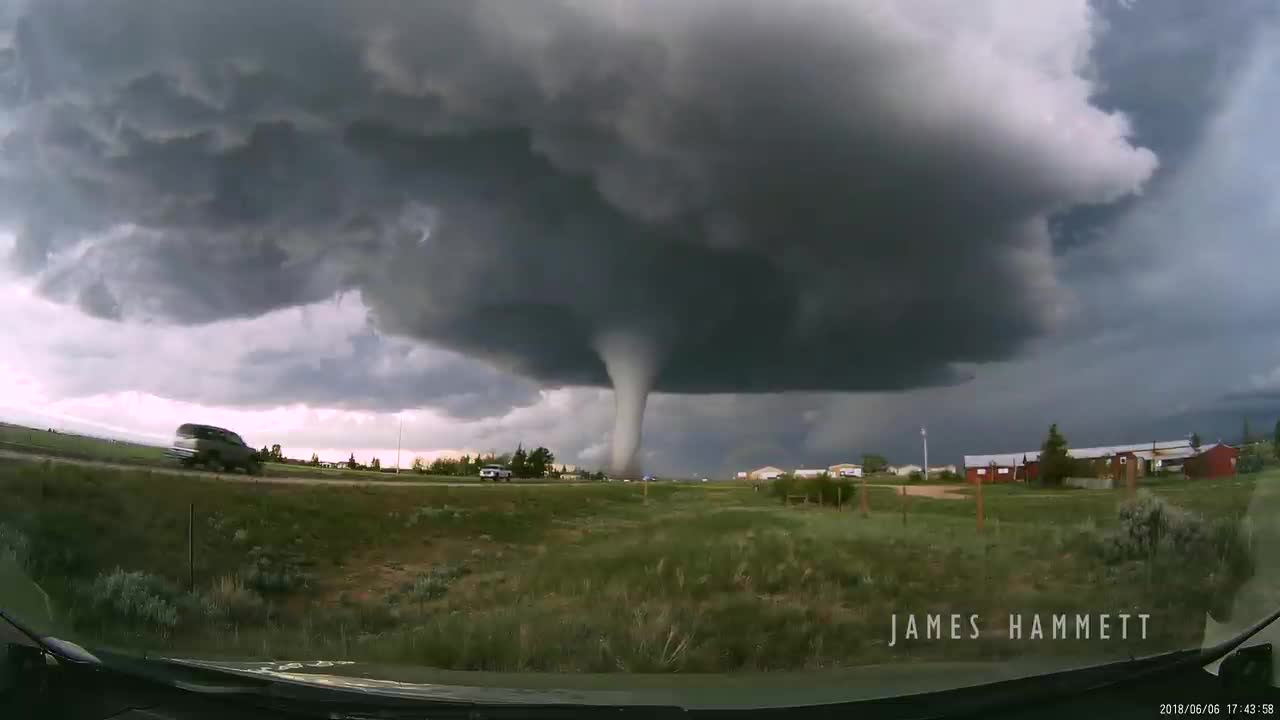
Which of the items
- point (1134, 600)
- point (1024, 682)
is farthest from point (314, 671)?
point (1134, 600)

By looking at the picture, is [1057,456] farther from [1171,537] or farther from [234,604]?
[234,604]

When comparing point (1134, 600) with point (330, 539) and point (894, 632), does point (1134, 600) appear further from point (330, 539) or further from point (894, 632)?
point (330, 539)

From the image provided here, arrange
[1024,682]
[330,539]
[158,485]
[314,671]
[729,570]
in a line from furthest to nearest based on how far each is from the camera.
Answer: [158,485] < [330,539] < [729,570] < [314,671] < [1024,682]

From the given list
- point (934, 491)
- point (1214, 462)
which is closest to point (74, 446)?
point (934, 491)

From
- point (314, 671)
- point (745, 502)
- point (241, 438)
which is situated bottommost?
point (314, 671)

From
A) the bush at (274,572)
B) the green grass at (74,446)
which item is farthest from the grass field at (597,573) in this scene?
the green grass at (74,446)

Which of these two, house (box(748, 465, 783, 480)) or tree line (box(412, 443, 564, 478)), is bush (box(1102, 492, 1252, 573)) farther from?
tree line (box(412, 443, 564, 478))
